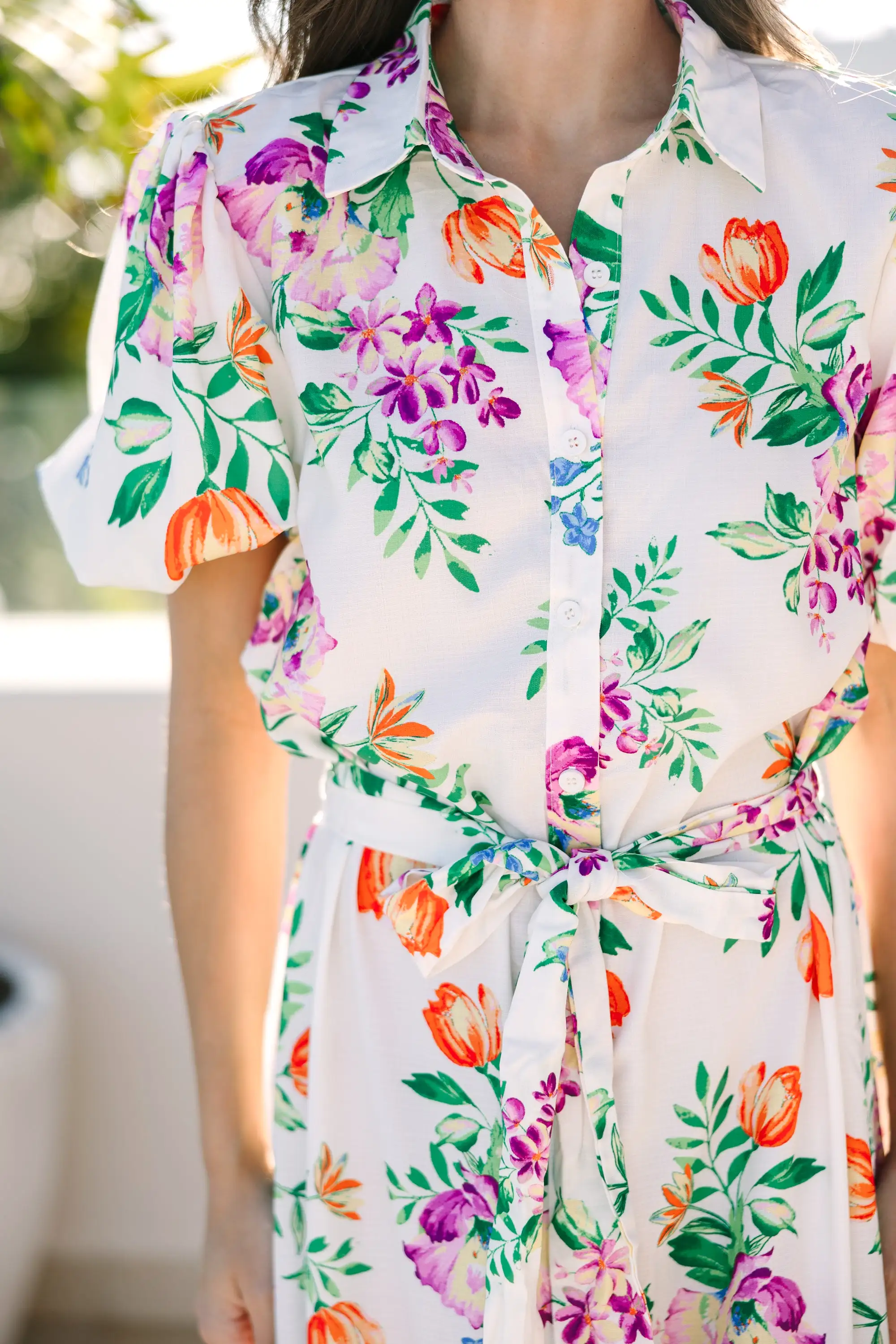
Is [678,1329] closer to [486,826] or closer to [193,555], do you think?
[486,826]

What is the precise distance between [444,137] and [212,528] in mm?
→ 315

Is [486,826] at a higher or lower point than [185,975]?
higher

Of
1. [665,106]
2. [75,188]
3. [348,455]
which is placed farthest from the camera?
[75,188]

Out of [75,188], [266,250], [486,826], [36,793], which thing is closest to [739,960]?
[486,826]

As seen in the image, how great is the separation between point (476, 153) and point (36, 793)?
4.58ft

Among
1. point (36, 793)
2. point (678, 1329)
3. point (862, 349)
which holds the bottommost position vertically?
point (36, 793)

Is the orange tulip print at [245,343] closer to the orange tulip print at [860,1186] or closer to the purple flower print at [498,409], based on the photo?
the purple flower print at [498,409]

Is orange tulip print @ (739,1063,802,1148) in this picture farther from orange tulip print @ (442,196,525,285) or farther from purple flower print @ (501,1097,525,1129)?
orange tulip print @ (442,196,525,285)

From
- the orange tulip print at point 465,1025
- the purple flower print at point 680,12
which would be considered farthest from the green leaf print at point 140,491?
the purple flower print at point 680,12

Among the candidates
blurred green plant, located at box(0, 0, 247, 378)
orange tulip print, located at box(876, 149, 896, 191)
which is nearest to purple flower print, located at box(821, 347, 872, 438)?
orange tulip print, located at box(876, 149, 896, 191)

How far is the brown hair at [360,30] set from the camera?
3.27 feet

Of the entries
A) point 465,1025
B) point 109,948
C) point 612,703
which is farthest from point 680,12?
point 109,948

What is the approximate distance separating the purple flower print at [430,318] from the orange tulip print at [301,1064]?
0.50 metres

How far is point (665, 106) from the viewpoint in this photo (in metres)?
0.94
